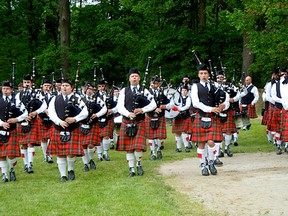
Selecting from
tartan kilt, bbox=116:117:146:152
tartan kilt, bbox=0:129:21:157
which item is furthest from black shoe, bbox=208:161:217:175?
tartan kilt, bbox=0:129:21:157

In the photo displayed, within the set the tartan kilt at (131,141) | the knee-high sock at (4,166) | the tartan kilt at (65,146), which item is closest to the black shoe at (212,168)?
the tartan kilt at (131,141)

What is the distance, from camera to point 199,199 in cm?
608

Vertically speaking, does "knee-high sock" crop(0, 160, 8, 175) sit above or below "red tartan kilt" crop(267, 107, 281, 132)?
below

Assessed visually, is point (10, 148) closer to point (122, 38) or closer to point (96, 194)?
point (96, 194)

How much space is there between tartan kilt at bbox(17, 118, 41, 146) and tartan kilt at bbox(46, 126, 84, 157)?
1446mm

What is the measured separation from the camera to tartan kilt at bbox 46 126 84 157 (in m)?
7.77

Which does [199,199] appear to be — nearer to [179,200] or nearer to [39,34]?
[179,200]

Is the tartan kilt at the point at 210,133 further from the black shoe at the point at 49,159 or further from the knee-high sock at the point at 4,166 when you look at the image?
the black shoe at the point at 49,159

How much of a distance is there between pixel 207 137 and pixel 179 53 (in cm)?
1430

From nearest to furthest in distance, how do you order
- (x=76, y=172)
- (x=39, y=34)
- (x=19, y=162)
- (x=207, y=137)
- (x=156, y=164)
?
(x=207, y=137) < (x=76, y=172) < (x=156, y=164) < (x=19, y=162) < (x=39, y=34)

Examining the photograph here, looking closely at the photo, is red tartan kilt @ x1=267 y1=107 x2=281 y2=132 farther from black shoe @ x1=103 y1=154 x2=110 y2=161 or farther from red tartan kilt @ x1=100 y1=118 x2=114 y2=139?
black shoe @ x1=103 y1=154 x2=110 y2=161

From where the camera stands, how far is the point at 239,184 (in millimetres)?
6906

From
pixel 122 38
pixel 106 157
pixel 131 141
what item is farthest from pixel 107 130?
pixel 122 38

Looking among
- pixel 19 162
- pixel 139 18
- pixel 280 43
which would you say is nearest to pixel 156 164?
pixel 19 162
